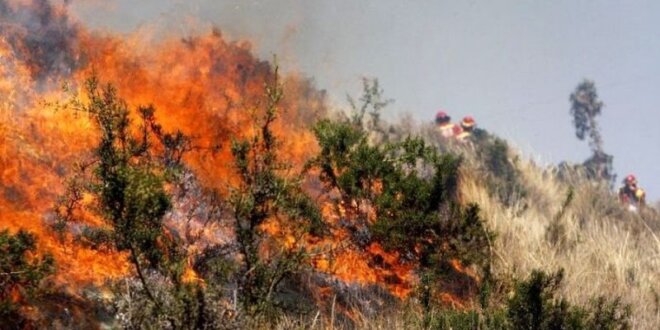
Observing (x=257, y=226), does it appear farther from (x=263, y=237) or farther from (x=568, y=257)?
(x=568, y=257)

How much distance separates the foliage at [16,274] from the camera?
4055 millimetres

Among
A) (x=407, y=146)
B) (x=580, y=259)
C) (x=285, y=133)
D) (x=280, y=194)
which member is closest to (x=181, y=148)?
(x=285, y=133)

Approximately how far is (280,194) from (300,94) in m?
8.62


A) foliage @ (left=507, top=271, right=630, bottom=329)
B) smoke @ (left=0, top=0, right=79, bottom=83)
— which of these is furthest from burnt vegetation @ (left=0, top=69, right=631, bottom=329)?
smoke @ (left=0, top=0, right=79, bottom=83)

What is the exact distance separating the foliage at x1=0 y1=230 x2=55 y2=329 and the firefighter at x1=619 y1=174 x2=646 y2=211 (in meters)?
13.0

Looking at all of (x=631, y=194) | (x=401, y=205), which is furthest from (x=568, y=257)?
(x=631, y=194)

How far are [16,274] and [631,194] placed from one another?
45.4 ft

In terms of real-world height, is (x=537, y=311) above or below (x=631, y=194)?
below

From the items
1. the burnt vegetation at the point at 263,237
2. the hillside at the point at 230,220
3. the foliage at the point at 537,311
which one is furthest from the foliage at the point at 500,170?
the foliage at the point at 537,311

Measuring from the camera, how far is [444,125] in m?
16.0

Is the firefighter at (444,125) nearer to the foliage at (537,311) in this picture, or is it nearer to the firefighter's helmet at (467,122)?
the firefighter's helmet at (467,122)

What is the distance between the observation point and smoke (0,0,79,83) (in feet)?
27.3

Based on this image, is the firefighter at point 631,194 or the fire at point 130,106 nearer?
the fire at point 130,106

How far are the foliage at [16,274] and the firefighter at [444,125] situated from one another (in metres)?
12.4
